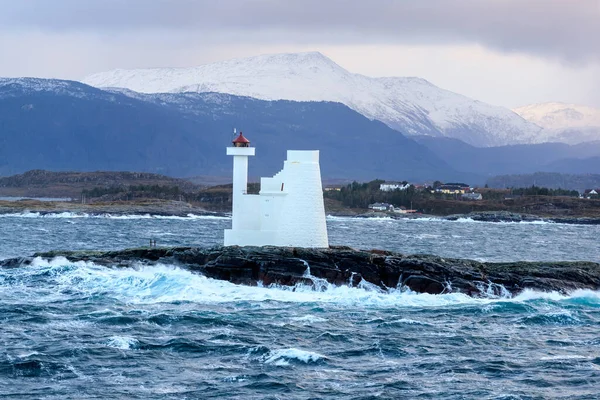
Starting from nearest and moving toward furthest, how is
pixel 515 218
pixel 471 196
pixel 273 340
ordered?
pixel 273 340
pixel 515 218
pixel 471 196

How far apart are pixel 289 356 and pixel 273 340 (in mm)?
2035

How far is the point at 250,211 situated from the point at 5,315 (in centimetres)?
1484

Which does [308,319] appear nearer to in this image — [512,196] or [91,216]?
[91,216]

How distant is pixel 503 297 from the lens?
1547 inches

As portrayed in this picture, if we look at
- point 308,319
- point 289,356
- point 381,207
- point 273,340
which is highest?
point 381,207

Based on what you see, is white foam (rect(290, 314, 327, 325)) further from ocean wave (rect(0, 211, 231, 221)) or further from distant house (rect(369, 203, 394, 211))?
distant house (rect(369, 203, 394, 211))

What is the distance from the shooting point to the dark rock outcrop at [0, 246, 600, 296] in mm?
39750

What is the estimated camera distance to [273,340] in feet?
97.1

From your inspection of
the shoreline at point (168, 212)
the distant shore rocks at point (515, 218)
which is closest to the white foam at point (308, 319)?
the shoreline at point (168, 212)

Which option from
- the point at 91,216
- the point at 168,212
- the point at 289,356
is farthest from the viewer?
the point at 168,212

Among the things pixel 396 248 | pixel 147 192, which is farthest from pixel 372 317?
pixel 147 192

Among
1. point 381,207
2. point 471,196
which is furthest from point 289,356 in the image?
point 471,196

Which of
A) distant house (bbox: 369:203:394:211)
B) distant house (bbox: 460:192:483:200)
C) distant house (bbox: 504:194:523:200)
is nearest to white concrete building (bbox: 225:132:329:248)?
distant house (bbox: 369:203:394:211)

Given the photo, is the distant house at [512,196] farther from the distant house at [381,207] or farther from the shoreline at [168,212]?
the shoreline at [168,212]
